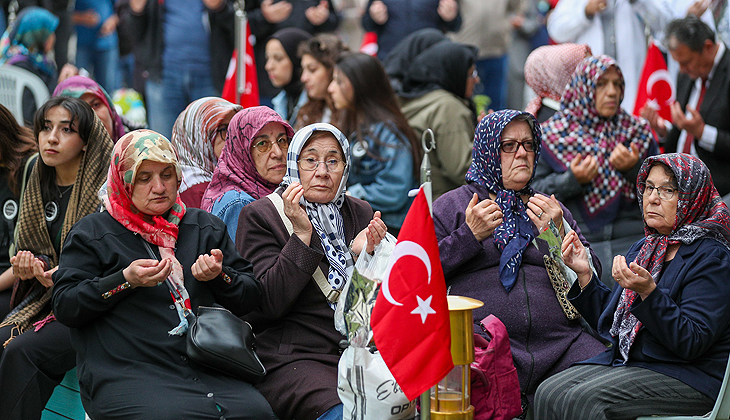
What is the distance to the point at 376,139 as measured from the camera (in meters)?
5.80

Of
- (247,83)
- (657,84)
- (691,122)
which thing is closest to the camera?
(691,122)

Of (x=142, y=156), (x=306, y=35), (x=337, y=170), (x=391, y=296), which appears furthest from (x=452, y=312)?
(x=306, y=35)

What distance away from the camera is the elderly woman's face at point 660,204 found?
11.6 ft

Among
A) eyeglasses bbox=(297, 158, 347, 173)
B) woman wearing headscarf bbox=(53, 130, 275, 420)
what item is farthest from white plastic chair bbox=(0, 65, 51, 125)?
eyeglasses bbox=(297, 158, 347, 173)

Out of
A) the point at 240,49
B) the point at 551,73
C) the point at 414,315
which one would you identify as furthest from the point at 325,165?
the point at 240,49

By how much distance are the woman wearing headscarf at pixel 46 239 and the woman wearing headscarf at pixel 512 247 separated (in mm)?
1889

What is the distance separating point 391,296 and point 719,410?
144 cm

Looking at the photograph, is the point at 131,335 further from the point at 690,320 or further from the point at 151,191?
the point at 690,320

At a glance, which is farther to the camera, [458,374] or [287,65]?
[287,65]

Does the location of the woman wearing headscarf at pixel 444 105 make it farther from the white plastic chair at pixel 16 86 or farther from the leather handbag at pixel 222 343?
the white plastic chair at pixel 16 86

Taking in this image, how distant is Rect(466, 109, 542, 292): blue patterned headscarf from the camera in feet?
13.2

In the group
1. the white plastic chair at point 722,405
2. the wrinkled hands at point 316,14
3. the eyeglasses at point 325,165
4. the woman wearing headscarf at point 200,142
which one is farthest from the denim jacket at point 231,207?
the wrinkled hands at point 316,14

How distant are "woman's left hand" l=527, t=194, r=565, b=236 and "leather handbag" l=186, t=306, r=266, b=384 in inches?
58.5

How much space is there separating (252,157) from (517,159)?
4.77 ft
